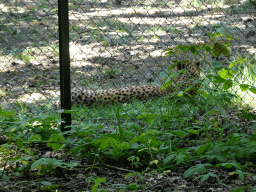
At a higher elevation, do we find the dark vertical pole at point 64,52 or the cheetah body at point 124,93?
the dark vertical pole at point 64,52

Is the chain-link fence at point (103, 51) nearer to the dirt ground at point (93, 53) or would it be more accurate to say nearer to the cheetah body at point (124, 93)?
the dirt ground at point (93, 53)

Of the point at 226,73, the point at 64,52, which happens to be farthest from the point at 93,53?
the point at 226,73

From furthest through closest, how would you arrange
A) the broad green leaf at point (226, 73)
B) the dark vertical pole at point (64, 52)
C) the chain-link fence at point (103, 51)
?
the chain-link fence at point (103, 51), the dark vertical pole at point (64, 52), the broad green leaf at point (226, 73)

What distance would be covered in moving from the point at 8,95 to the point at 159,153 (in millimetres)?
3000

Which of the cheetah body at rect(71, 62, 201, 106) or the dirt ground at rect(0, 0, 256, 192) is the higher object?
the dirt ground at rect(0, 0, 256, 192)

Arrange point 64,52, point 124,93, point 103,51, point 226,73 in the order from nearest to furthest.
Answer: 1. point 226,73
2. point 64,52
3. point 124,93
4. point 103,51

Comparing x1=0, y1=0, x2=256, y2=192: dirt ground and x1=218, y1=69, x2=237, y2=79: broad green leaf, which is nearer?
x1=218, y1=69, x2=237, y2=79: broad green leaf

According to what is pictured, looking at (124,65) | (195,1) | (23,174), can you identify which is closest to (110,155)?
(23,174)

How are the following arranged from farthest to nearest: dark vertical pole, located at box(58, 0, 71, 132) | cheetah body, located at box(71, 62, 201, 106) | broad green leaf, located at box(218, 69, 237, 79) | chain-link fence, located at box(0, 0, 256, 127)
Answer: chain-link fence, located at box(0, 0, 256, 127) → cheetah body, located at box(71, 62, 201, 106) → dark vertical pole, located at box(58, 0, 71, 132) → broad green leaf, located at box(218, 69, 237, 79)

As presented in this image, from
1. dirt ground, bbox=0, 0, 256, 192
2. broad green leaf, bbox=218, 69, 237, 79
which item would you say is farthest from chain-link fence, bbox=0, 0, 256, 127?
broad green leaf, bbox=218, 69, 237, 79

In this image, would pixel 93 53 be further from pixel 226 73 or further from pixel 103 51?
pixel 226 73

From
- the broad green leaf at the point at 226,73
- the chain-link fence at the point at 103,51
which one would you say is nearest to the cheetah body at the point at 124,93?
the chain-link fence at the point at 103,51

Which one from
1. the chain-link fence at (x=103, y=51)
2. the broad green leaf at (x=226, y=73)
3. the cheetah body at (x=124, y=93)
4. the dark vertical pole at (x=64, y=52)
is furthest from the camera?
the chain-link fence at (x=103, y=51)

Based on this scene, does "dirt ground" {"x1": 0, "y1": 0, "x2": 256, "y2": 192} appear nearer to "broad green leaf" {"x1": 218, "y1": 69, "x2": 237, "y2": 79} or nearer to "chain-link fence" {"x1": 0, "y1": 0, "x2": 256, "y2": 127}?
"chain-link fence" {"x1": 0, "y1": 0, "x2": 256, "y2": 127}
